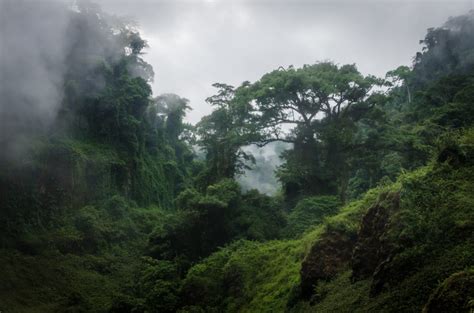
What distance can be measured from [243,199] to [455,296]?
58.6 feet

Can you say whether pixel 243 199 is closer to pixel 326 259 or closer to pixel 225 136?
pixel 225 136

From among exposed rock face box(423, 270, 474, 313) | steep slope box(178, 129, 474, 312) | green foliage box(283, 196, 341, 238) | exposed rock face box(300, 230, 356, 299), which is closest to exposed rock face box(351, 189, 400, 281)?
steep slope box(178, 129, 474, 312)

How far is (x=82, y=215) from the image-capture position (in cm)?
2633

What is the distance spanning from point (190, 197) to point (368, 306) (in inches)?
601

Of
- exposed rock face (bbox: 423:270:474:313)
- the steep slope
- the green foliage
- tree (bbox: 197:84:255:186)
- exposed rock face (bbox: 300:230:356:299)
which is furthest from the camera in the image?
tree (bbox: 197:84:255:186)

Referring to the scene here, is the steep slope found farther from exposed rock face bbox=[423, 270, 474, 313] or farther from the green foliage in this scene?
the green foliage

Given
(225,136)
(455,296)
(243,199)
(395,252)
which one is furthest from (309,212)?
(455,296)

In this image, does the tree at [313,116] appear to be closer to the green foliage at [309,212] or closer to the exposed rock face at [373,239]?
the green foliage at [309,212]

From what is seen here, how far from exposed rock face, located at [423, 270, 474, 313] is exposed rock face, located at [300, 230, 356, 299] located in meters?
4.70

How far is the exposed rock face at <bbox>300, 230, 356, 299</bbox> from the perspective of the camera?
10438 mm

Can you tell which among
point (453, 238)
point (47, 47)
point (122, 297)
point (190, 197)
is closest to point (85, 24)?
point (47, 47)

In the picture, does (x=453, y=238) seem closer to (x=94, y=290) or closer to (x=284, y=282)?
(x=284, y=282)

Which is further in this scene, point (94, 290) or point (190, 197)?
point (190, 197)

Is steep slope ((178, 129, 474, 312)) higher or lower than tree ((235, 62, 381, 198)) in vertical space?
lower
